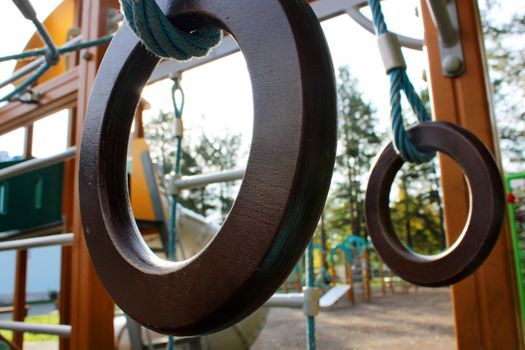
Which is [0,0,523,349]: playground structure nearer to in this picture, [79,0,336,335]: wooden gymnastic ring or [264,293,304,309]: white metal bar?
[264,293,304,309]: white metal bar

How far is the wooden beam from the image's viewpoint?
99 cm

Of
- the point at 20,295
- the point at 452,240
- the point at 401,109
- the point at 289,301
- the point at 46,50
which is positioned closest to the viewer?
the point at 401,109

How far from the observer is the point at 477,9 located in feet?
2.39

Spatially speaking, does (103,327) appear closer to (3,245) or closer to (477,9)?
(3,245)

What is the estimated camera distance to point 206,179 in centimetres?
96

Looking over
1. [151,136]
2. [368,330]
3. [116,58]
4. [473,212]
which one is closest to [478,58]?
[473,212]

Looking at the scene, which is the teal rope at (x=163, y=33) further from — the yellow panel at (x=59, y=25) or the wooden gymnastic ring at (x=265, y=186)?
the yellow panel at (x=59, y=25)

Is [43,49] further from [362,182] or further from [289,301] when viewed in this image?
[362,182]

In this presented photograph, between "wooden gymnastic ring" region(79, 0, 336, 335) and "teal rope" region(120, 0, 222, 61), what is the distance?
0.04 feet

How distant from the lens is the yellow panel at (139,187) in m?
1.73

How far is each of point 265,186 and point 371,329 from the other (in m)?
3.60

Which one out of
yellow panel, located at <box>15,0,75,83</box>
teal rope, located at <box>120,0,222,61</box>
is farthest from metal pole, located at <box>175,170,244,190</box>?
yellow panel, located at <box>15,0,75,83</box>

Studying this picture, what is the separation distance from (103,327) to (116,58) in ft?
2.13

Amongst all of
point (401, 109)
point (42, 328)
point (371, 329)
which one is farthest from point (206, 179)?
point (371, 329)
